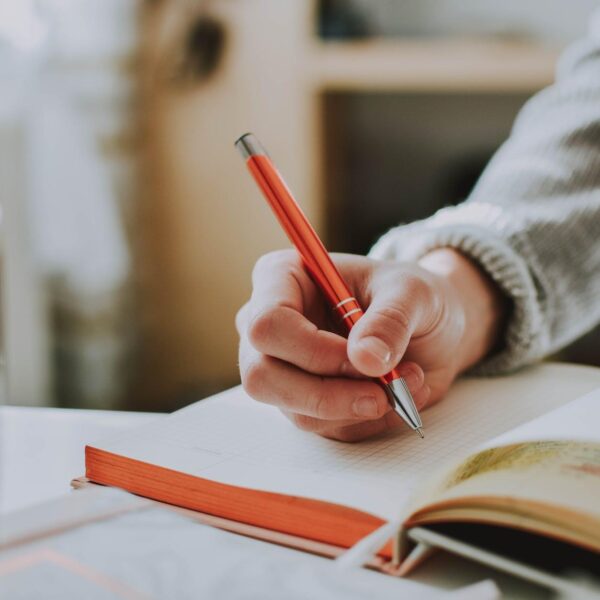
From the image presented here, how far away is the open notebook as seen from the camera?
1.20 ft

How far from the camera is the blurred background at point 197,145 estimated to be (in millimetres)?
1434

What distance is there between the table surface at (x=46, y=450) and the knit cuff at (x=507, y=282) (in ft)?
0.78

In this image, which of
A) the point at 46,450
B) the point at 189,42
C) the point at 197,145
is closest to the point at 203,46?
the point at 189,42

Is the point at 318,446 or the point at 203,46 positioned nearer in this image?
the point at 318,446

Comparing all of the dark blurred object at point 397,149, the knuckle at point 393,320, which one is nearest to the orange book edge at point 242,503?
the knuckle at point 393,320

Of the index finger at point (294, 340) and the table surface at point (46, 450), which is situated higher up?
the index finger at point (294, 340)

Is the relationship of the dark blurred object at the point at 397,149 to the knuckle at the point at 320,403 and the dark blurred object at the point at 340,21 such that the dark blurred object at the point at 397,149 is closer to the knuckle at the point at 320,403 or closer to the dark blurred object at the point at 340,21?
the dark blurred object at the point at 340,21

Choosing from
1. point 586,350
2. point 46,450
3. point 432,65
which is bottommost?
point 586,350

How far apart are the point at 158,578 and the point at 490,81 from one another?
47.9 inches

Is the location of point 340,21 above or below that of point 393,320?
above

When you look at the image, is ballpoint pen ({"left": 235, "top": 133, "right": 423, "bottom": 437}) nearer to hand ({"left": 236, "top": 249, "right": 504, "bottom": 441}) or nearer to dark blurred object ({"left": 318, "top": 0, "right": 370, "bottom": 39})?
hand ({"left": 236, "top": 249, "right": 504, "bottom": 441})

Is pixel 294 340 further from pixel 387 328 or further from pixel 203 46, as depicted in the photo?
pixel 203 46

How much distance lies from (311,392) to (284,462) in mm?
40

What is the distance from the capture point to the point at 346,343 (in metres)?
0.45
